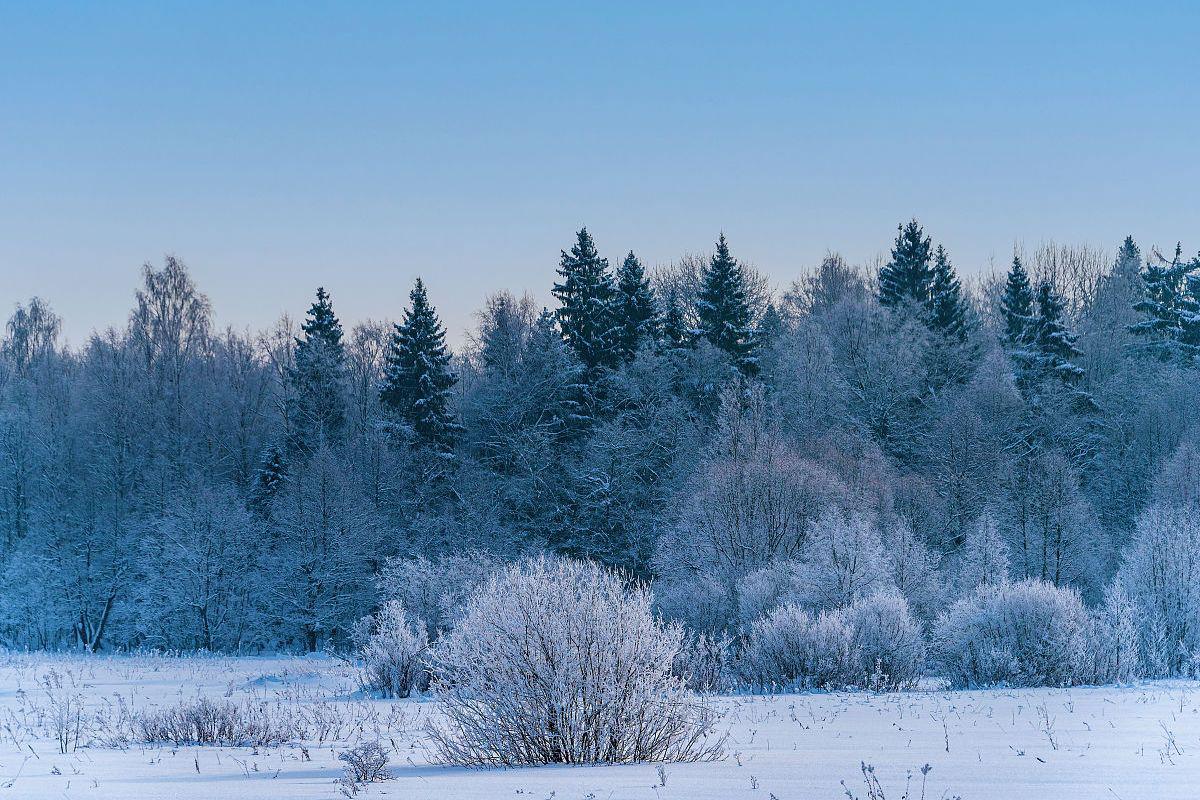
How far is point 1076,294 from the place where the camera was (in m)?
75.0

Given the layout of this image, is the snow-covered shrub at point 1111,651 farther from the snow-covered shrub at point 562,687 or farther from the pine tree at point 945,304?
the pine tree at point 945,304

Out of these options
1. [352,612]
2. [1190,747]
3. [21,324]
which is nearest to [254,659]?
[352,612]

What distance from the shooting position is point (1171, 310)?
57.9 meters

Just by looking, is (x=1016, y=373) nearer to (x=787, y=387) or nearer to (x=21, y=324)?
(x=787, y=387)

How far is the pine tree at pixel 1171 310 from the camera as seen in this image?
2217 inches

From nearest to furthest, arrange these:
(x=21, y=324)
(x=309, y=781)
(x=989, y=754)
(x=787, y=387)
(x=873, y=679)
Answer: (x=309, y=781)
(x=989, y=754)
(x=873, y=679)
(x=787, y=387)
(x=21, y=324)

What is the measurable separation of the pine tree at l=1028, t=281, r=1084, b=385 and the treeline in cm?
16

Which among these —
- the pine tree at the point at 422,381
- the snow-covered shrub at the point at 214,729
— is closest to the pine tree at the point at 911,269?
the pine tree at the point at 422,381

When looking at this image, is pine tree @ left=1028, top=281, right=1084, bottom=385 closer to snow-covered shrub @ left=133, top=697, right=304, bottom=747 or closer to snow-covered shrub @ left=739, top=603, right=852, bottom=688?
snow-covered shrub @ left=739, top=603, right=852, bottom=688

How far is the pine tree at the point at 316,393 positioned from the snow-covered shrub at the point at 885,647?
36.3 m

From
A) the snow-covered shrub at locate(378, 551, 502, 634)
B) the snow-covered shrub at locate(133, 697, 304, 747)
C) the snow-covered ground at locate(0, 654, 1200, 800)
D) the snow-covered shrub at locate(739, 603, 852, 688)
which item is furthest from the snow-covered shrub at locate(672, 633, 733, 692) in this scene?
the snow-covered shrub at locate(378, 551, 502, 634)

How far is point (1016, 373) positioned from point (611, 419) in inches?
791

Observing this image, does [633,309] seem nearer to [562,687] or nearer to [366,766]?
[562,687]

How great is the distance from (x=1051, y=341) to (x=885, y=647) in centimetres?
3915
